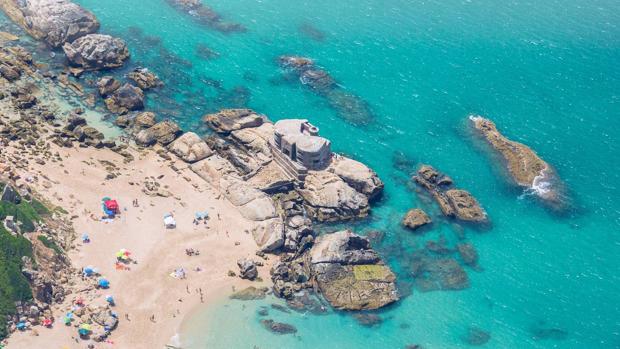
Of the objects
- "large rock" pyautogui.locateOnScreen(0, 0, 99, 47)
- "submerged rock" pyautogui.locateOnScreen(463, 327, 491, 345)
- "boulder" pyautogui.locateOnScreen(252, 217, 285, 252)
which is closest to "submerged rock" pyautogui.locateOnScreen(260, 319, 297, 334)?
"boulder" pyautogui.locateOnScreen(252, 217, 285, 252)

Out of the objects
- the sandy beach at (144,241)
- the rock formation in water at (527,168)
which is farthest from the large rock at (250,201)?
the rock formation in water at (527,168)

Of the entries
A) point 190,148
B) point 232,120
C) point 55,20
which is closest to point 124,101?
point 190,148

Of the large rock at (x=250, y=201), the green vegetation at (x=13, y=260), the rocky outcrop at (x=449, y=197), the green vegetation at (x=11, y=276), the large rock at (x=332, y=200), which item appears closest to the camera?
the green vegetation at (x=11, y=276)

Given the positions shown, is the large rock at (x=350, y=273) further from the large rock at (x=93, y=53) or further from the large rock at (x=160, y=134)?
the large rock at (x=93, y=53)

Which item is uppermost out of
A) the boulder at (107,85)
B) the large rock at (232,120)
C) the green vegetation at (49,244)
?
the large rock at (232,120)

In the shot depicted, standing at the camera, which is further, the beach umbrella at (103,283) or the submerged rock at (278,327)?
the submerged rock at (278,327)

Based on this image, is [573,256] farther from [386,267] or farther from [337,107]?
[337,107]
